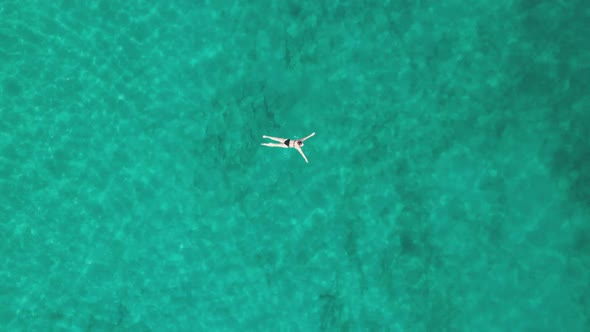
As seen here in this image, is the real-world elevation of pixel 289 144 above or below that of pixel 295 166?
below

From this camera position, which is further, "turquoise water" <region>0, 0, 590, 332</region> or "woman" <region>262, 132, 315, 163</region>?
"turquoise water" <region>0, 0, 590, 332</region>

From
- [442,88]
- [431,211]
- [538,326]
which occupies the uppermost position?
[442,88]

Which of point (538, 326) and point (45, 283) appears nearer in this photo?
point (538, 326)

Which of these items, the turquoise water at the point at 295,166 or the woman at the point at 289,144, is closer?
the woman at the point at 289,144

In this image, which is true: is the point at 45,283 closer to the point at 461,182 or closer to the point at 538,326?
the point at 461,182

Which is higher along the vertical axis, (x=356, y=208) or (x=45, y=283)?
(x=356, y=208)

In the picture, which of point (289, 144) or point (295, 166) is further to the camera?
point (295, 166)

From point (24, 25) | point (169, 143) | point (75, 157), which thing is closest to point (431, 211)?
point (169, 143)

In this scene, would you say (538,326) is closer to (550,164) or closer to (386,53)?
(550,164)
